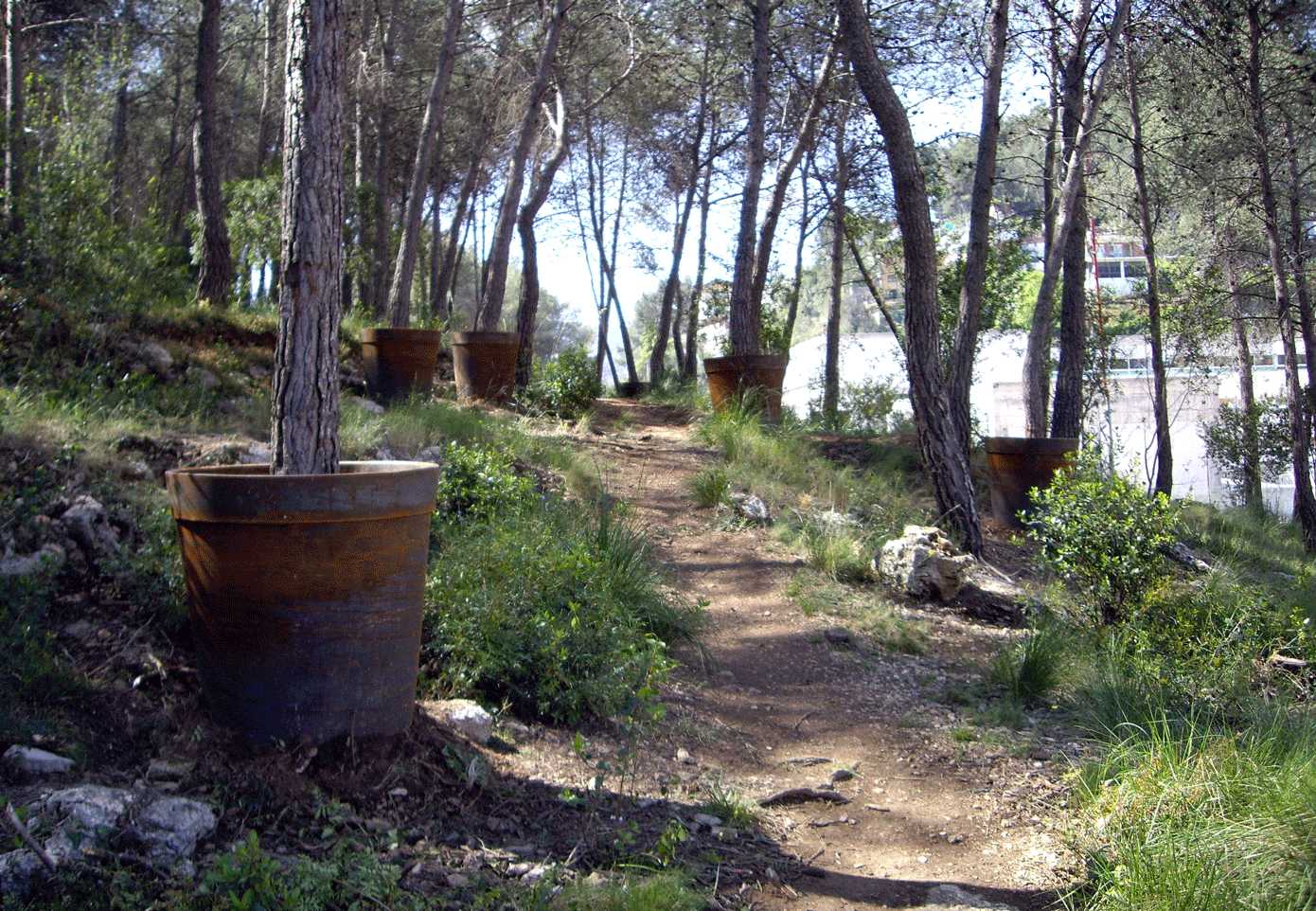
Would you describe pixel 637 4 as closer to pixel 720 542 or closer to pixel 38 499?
pixel 720 542

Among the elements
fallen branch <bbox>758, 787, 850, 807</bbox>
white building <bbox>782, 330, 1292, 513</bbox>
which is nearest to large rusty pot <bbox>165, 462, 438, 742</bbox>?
fallen branch <bbox>758, 787, 850, 807</bbox>

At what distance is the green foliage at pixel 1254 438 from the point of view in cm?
1551

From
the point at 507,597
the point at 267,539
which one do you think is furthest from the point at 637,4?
the point at 267,539

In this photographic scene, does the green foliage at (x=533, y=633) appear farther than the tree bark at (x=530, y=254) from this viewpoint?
No

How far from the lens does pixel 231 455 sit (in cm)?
445

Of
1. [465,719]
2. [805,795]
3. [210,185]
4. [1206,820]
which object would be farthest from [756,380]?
[1206,820]

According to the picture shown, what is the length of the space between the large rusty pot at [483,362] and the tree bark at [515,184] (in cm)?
50

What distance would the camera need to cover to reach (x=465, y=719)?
3.09 meters

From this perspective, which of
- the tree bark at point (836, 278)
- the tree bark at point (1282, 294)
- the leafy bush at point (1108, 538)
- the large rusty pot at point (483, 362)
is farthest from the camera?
the tree bark at point (836, 278)

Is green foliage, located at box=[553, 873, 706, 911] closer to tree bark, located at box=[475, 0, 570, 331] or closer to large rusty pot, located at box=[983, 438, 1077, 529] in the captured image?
→ large rusty pot, located at box=[983, 438, 1077, 529]

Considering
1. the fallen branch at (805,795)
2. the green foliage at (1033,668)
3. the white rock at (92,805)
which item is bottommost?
the fallen branch at (805,795)

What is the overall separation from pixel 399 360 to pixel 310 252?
18.5 feet

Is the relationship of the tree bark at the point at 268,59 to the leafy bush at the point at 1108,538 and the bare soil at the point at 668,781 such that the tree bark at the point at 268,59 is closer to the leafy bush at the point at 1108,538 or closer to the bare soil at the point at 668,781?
the bare soil at the point at 668,781

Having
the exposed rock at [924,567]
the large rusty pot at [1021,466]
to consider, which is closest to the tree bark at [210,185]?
the exposed rock at [924,567]
